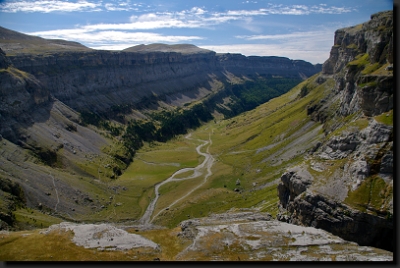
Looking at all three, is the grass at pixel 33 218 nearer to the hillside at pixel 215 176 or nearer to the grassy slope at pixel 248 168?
the hillside at pixel 215 176

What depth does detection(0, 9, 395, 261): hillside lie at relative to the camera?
167ft

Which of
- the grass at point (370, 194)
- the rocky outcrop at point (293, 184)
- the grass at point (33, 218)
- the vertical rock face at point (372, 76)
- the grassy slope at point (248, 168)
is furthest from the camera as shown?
the grassy slope at point (248, 168)

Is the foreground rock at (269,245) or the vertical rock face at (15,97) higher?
the vertical rock face at (15,97)

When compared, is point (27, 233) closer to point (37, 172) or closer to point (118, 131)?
point (37, 172)

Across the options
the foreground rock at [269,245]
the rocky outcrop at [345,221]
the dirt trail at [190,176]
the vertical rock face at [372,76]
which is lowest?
the dirt trail at [190,176]

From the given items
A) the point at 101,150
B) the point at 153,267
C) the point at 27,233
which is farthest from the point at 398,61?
the point at 101,150

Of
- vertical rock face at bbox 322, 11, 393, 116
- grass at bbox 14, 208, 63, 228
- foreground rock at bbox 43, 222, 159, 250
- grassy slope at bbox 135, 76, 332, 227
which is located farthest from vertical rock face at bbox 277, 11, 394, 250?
grass at bbox 14, 208, 63, 228

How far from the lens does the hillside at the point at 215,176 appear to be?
5096 centimetres

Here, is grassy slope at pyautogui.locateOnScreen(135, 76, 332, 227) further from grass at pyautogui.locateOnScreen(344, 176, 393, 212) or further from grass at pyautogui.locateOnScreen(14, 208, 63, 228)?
grass at pyautogui.locateOnScreen(14, 208, 63, 228)

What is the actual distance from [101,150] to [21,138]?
35321 millimetres

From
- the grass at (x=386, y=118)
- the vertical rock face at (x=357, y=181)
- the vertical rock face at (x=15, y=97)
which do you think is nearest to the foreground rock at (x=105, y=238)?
the vertical rock face at (x=357, y=181)

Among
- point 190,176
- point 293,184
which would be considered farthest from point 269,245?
point 190,176

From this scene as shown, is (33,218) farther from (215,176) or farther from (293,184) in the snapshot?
(215,176)

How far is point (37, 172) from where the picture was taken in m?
96.3
